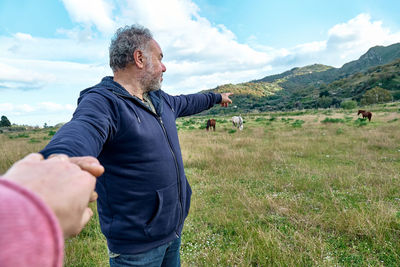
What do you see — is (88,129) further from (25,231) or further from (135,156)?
(25,231)

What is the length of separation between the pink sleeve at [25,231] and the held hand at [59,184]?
152mm

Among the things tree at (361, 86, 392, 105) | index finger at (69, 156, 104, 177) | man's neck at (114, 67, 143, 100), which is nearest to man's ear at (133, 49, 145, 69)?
man's neck at (114, 67, 143, 100)

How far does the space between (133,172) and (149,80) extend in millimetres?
931

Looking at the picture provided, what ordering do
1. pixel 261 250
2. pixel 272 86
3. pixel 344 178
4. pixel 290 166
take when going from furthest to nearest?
pixel 272 86
pixel 290 166
pixel 344 178
pixel 261 250

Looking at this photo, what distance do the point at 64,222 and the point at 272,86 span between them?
20793cm

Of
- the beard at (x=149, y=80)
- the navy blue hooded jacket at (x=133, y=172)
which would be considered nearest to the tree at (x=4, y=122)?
the beard at (x=149, y=80)

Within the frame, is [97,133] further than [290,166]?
No

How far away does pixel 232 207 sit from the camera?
519cm

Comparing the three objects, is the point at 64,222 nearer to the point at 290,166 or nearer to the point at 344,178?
the point at 344,178

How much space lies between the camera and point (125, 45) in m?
2.01

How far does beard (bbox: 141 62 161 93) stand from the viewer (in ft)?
6.89

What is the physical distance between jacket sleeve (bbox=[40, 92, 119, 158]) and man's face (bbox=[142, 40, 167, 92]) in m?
0.59

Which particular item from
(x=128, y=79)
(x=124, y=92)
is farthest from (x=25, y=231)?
(x=128, y=79)

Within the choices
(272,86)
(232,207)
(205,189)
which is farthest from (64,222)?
(272,86)
